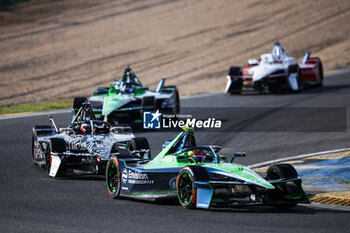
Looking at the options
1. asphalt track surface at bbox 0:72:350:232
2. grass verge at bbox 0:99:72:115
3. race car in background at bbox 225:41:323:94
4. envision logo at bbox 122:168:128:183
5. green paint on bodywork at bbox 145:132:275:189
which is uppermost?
race car in background at bbox 225:41:323:94

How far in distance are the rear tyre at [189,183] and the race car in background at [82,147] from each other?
131 inches

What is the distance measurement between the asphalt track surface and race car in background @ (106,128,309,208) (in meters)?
0.18

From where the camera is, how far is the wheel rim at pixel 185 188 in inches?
384

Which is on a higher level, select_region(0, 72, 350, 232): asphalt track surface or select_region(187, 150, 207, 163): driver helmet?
select_region(187, 150, 207, 163): driver helmet

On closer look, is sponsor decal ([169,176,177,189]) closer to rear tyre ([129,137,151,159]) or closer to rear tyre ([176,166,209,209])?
rear tyre ([176,166,209,209])

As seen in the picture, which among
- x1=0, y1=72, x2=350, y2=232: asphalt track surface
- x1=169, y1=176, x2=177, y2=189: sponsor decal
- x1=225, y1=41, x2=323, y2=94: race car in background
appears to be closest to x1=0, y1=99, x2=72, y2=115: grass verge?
x1=0, y1=72, x2=350, y2=232: asphalt track surface

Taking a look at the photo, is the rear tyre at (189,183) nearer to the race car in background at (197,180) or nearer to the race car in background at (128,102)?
the race car in background at (197,180)

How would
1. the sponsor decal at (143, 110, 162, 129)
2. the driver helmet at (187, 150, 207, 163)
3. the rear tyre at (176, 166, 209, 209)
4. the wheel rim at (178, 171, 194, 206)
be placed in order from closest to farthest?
the rear tyre at (176, 166, 209, 209) < the wheel rim at (178, 171, 194, 206) < the driver helmet at (187, 150, 207, 163) < the sponsor decal at (143, 110, 162, 129)

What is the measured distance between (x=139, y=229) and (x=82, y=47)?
3476 centimetres

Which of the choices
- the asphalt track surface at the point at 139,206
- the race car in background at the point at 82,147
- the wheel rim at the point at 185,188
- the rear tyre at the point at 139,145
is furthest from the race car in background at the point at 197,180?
the rear tyre at the point at 139,145

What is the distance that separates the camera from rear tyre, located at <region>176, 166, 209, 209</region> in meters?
9.51

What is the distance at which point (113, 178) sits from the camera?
11.4m

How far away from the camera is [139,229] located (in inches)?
329

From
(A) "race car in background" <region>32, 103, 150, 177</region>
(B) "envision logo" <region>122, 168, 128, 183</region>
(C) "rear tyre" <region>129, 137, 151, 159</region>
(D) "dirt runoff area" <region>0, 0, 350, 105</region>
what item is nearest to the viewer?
(B) "envision logo" <region>122, 168, 128, 183</region>
